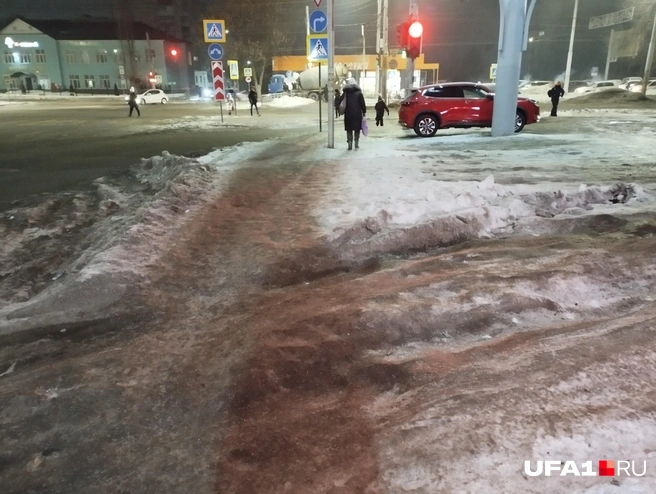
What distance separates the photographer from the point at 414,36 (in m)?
16.2

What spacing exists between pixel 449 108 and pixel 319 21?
18.6ft

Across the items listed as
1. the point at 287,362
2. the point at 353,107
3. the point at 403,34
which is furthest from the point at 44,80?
the point at 287,362

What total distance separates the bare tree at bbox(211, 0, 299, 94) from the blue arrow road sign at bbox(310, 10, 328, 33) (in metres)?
39.6

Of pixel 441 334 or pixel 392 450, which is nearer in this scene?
pixel 392 450

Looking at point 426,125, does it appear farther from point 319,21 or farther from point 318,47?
point 319,21

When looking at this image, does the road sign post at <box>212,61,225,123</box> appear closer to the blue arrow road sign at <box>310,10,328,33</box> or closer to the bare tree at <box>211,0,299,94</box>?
the blue arrow road sign at <box>310,10,328,33</box>

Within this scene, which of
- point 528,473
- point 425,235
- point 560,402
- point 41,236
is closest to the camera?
point 528,473

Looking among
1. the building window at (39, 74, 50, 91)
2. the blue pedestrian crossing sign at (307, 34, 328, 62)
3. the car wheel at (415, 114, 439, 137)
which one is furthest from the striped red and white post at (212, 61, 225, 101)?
the building window at (39, 74, 50, 91)

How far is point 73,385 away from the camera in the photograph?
3.62 m

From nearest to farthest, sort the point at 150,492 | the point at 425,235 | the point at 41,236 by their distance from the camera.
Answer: the point at 150,492
the point at 425,235
the point at 41,236

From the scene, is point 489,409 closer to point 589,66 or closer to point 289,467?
point 289,467

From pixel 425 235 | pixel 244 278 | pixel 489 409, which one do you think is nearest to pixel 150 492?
pixel 489 409

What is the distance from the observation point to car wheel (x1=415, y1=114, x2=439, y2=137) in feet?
56.9

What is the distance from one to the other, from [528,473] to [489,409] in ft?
1.56
